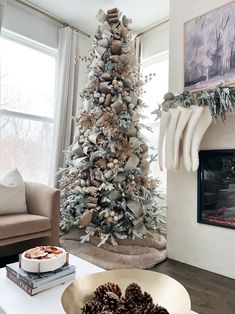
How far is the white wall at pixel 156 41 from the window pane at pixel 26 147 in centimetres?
168

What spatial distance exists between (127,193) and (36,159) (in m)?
1.33

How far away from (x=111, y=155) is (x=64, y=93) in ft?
4.08

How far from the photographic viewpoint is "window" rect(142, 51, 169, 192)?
3.41m

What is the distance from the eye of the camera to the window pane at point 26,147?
9.78ft

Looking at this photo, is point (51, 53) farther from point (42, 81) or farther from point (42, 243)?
point (42, 243)

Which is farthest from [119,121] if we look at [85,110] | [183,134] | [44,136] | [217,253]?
[217,253]

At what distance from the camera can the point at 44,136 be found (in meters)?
3.34

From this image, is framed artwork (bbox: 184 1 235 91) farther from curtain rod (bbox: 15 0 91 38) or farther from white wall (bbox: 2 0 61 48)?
white wall (bbox: 2 0 61 48)

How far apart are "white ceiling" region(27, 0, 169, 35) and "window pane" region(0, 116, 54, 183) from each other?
4.61ft

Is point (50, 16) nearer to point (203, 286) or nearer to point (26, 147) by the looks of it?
point (26, 147)

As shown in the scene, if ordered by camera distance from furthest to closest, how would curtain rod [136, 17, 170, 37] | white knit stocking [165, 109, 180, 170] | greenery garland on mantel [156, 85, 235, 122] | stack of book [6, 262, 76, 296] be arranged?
curtain rod [136, 17, 170, 37], white knit stocking [165, 109, 180, 170], greenery garland on mantel [156, 85, 235, 122], stack of book [6, 262, 76, 296]

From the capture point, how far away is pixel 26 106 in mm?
3189

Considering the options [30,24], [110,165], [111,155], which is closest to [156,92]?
[111,155]

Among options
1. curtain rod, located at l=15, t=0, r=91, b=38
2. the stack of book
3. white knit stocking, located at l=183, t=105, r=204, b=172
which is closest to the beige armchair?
the stack of book
